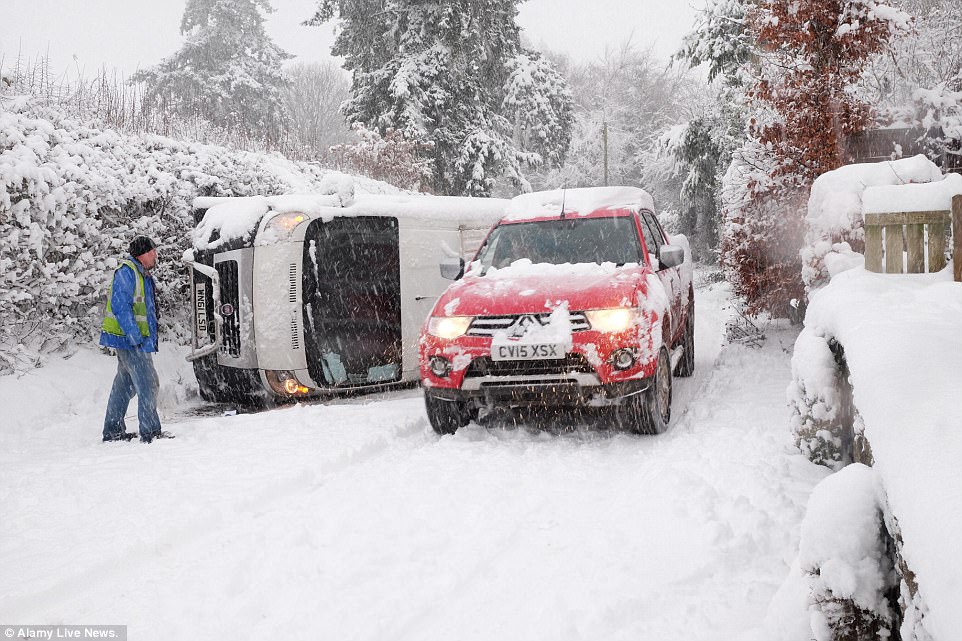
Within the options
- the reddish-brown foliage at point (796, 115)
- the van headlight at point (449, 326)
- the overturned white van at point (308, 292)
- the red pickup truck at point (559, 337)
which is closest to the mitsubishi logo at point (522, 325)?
the red pickup truck at point (559, 337)

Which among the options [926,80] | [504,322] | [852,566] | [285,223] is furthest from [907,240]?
[926,80]

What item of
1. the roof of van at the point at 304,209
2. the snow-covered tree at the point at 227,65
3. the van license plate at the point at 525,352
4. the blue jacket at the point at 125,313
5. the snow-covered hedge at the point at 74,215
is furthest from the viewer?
the snow-covered tree at the point at 227,65

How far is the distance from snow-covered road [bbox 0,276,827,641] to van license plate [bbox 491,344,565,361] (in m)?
0.70

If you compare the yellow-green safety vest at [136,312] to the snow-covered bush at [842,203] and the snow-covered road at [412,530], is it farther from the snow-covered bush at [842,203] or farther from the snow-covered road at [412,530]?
the snow-covered bush at [842,203]

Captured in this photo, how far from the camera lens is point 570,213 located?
6699 mm

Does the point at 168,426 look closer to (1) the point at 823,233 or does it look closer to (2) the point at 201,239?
(2) the point at 201,239

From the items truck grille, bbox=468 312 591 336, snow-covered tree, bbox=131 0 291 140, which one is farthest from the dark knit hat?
snow-covered tree, bbox=131 0 291 140

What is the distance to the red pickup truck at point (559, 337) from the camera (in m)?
5.23

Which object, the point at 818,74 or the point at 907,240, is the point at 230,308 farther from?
the point at 818,74

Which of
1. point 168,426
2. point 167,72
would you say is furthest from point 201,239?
point 167,72

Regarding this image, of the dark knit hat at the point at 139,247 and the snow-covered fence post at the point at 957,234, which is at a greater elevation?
the dark knit hat at the point at 139,247

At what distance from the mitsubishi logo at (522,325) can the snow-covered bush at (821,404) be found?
1.84 meters

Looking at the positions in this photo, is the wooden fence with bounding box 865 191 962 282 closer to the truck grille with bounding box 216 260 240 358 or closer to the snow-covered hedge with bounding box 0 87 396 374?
the truck grille with bounding box 216 260 240 358

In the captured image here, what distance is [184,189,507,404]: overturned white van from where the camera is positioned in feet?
24.2
